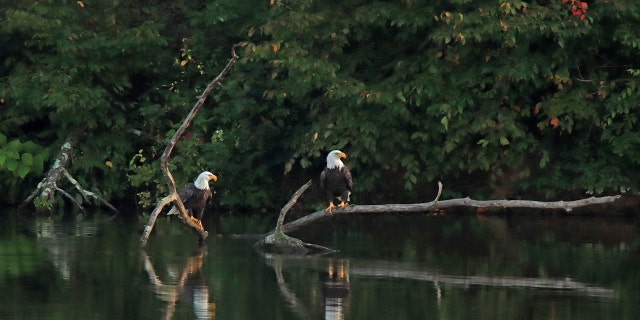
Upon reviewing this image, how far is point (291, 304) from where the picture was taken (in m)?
16.1

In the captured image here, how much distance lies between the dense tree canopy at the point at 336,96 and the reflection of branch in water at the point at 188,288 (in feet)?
20.6

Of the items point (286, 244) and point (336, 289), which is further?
point (286, 244)

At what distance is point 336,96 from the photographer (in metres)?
24.8

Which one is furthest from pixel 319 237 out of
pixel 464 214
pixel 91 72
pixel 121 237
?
pixel 91 72

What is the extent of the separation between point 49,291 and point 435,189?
1095 centimetres

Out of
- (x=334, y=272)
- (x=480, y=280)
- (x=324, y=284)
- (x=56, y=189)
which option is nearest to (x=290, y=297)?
(x=324, y=284)

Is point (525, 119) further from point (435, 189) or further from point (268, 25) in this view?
point (268, 25)

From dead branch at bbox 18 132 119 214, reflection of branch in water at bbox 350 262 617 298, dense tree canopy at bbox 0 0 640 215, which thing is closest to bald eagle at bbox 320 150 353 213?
dense tree canopy at bbox 0 0 640 215

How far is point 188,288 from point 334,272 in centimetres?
209

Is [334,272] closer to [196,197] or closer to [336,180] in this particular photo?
[336,180]

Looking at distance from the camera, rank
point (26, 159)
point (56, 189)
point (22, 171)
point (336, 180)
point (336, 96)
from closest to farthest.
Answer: point (336, 180), point (336, 96), point (56, 189), point (22, 171), point (26, 159)

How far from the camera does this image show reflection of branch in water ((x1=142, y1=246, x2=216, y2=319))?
1561 cm

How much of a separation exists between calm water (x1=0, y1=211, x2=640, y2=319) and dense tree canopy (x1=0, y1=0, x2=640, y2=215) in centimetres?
136

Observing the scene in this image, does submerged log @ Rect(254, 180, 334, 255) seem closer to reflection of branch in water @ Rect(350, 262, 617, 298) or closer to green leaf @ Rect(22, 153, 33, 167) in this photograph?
reflection of branch in water @ Rect(350, 262, 617, 298)
